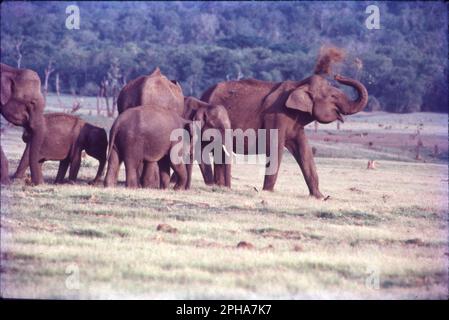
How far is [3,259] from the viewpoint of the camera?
10391 mm

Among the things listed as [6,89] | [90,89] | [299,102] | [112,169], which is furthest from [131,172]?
[90,89]

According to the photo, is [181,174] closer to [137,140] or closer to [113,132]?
[137,140]

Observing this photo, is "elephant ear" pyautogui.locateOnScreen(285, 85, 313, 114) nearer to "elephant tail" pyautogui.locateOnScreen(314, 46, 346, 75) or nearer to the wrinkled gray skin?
the wrinkled gray skin

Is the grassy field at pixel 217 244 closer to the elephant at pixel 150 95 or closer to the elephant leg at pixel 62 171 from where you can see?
the elephant leg at pixel 62 171

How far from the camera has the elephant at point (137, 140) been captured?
17.1m

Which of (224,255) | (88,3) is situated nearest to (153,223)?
(224,255)

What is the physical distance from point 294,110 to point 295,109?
142mm

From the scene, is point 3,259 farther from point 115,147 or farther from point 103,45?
point 103,45

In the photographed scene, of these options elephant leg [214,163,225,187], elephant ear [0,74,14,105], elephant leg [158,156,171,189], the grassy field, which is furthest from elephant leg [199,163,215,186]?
elephant ear [0,74,14,105]

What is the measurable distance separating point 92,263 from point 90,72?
68.2 meters

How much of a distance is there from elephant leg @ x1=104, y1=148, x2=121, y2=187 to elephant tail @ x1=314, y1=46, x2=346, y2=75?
486 cm

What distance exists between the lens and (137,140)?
1714 cm

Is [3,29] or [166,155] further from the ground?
[166,155]
